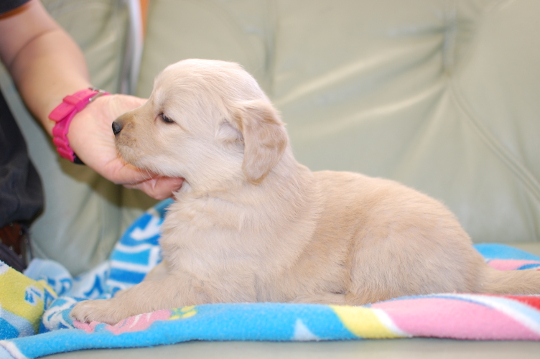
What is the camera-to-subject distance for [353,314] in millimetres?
1064

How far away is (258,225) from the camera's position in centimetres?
158

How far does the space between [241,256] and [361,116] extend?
50.8 inches

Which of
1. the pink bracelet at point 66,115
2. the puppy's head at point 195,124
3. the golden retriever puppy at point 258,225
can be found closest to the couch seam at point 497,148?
the golden retriever puppy at point 258,225

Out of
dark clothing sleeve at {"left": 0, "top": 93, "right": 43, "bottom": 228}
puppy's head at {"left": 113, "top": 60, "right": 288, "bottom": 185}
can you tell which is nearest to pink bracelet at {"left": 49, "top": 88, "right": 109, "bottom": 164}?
dark clothing sleeve at {"left": 0, "top": 93, "right": 43, "bottom": 228}

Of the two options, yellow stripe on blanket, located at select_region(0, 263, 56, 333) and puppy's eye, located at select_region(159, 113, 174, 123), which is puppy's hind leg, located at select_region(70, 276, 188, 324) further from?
puppy's eye, located at select_region(159, 113, 174, 123)

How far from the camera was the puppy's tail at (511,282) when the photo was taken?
1.40m

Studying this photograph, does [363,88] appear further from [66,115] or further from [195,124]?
[66,115]

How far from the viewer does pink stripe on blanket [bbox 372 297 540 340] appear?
99 cm

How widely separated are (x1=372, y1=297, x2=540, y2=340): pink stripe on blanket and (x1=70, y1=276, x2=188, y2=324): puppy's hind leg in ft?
2.49

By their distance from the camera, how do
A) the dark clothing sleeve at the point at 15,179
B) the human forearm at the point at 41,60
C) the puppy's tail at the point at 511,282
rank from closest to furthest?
the puppy's tail at the point at 511,282
the dark clothing sleeve at the point at 15,179
the human forearm at the point at 41,60

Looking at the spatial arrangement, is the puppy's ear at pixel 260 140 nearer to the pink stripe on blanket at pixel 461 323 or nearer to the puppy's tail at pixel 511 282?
the pink stripe on blanket at pixel 461 323

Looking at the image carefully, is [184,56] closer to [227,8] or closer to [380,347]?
[227,8]

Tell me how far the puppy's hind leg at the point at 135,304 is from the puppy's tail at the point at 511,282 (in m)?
1.10

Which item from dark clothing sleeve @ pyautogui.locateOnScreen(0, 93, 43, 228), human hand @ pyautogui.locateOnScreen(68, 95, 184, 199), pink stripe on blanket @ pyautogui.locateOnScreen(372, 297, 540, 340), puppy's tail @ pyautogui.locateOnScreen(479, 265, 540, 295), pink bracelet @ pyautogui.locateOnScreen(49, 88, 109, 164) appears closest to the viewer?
pink stripe on blanket @ pyautogui.locateOnScreen(372, 297, 540, 340)
